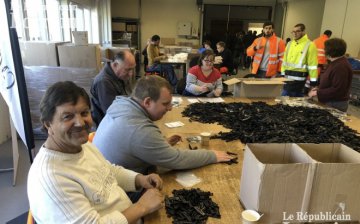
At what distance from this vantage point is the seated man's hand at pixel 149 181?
1.38 meters

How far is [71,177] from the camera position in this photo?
1.00 m

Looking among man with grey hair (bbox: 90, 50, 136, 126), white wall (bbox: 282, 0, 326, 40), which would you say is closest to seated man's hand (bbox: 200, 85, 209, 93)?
man with grey hair (bbox: 90, 50, 136, 126)

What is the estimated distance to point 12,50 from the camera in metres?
2.01

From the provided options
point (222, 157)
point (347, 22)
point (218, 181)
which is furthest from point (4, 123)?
point (347, 22)

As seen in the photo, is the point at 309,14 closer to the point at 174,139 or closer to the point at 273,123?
the point at 273,123

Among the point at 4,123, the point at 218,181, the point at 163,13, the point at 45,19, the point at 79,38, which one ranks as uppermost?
the point at 163,13

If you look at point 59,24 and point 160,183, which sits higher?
point 59,24

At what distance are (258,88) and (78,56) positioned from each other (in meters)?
2.49

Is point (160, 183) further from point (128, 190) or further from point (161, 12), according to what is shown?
point (161, 12)

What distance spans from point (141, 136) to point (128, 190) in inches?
11.6

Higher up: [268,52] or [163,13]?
[163,13]

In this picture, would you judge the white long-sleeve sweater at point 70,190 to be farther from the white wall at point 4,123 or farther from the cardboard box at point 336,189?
the white wall at point 4,123

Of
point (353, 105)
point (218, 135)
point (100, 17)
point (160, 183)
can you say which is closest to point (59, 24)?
point (100, 17)

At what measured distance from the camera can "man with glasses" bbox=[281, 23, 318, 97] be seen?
409 cm
